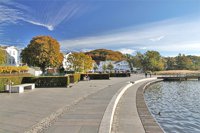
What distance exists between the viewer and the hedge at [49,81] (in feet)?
84.7

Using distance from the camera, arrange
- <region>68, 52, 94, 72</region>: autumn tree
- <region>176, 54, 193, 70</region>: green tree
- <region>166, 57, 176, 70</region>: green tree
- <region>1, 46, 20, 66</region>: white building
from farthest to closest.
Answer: <region>166, 57, 176, 70</region>: green tree < <region>176, 54, 193, 70</region>: green tree < <region>1, 46, 20, 66</region>: white building < <region>68, 52, 94, 72</region>: autumn tree

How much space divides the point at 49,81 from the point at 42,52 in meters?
25.1

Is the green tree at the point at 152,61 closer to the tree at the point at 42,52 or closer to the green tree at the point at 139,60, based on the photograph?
the green tree at the point at 139,60

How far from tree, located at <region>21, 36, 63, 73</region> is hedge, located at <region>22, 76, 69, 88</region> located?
24.0 m

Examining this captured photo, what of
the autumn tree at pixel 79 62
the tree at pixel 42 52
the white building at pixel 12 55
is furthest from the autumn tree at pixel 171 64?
the tree at pixel 42 52

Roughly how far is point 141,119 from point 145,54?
94429 millimetres

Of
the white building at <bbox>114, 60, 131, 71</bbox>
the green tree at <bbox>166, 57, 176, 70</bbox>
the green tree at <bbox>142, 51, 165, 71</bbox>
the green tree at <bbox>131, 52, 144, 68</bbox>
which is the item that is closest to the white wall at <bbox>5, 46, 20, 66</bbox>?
the green tree at <bbox>142, 51, 165, 71</bbox>

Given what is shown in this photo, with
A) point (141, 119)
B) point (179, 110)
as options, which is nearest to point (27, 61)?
point (179, 110)

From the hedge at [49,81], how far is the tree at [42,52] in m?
24.0

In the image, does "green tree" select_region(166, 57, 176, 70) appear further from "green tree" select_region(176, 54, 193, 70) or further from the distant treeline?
"green tree" select_region(176, 54, 193, 70)

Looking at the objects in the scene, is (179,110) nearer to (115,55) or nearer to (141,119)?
(141,119)

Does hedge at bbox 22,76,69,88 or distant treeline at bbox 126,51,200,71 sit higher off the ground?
distant treeline at bbox 126,51,200,71

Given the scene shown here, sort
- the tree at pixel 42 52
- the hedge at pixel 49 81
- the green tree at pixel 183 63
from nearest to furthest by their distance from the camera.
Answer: the hedge at pixel 49 81
the tree at pixel 42 52
the green tree at pixel 183 63

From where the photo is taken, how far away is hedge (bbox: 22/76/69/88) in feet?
84.7
